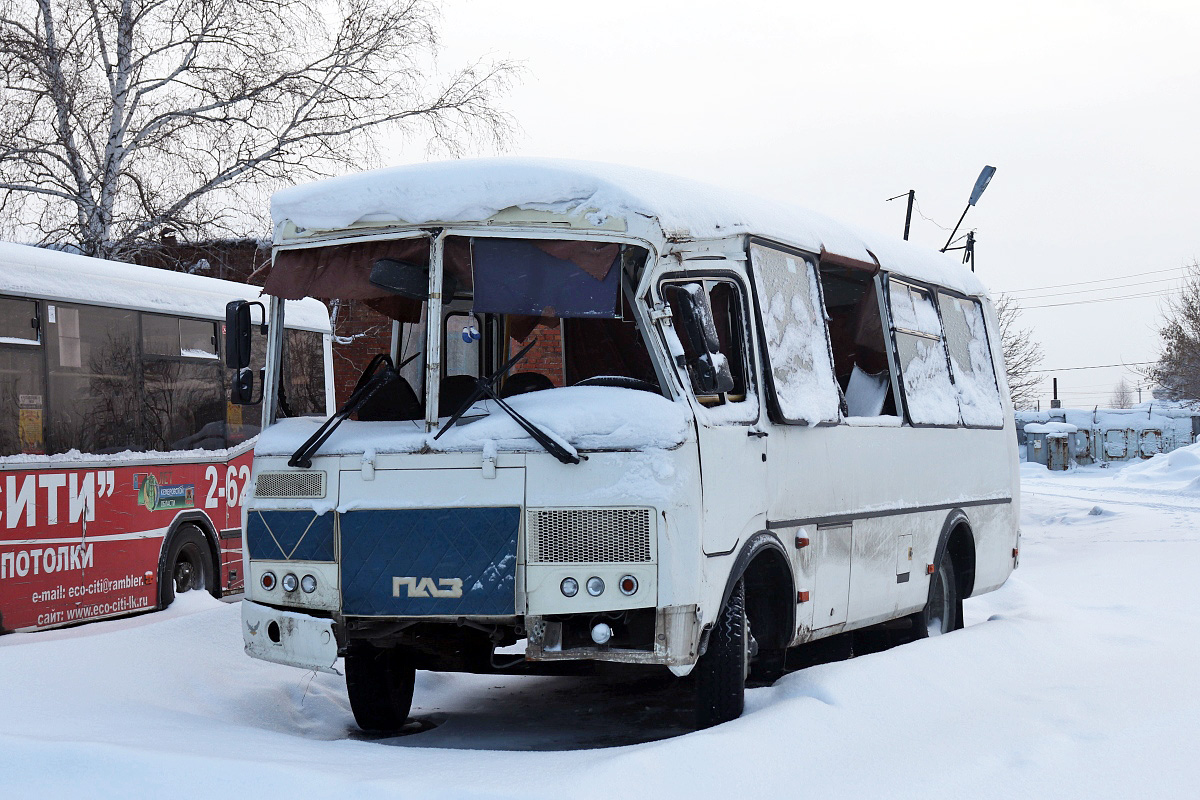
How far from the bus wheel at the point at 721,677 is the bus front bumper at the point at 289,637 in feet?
5.66

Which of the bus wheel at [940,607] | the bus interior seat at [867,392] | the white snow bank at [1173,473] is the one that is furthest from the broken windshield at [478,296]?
the white snow bank at [1173,473]

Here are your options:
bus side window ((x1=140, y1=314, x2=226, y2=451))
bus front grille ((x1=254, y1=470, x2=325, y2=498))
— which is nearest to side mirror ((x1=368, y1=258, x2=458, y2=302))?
bus front grille ((x1=254, y1=470, x2=325, y2=498))

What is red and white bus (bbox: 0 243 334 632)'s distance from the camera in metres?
10.5

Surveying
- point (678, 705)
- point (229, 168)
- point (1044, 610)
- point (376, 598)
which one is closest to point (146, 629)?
point (376, 598)

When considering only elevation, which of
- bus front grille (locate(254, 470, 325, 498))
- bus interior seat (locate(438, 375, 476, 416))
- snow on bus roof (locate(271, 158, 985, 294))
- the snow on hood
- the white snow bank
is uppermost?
snow on bus roof (locate(271, 158, 985, 294))

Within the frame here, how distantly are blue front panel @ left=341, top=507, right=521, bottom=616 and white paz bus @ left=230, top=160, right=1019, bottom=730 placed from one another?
1 centimetres

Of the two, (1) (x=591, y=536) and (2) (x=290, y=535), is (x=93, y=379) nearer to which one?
(2) (x=290, y=535)

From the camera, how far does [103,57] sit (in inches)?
842

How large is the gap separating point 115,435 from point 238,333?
198 inches

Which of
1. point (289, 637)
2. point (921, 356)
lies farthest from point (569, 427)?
point (921, 356)

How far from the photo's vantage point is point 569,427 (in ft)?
19.9

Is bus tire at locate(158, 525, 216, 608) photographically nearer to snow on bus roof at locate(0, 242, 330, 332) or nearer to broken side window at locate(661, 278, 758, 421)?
snow on bus roof at locate(0, 242, 330, 332)

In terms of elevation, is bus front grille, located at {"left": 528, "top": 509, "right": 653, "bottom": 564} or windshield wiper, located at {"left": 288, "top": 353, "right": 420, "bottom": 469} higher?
windshield wiper, located at {"left": 288, "top": 353, "right": 420, "bottom": 469}

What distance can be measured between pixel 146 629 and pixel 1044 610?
21.8 ft
